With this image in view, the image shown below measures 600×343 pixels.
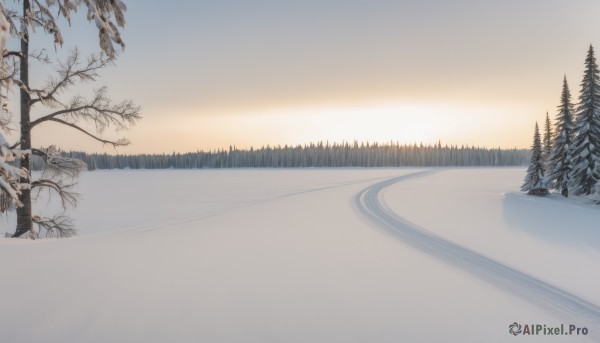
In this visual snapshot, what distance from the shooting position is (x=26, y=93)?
12.8 m

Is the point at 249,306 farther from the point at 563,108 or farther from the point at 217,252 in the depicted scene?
the point at 563,108

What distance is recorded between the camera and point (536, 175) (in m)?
34.8

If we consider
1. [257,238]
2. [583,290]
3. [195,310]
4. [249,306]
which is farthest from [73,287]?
[583,290]

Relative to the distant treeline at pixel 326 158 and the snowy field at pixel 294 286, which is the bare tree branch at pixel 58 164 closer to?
the snowy field at pixel 294 286

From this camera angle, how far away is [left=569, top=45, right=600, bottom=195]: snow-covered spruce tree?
31.6 m

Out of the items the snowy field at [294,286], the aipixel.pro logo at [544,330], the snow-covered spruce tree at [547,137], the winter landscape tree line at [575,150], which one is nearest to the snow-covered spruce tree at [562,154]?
the winter landscape tree line at [575,150]

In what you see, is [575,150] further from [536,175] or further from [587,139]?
[536,175]

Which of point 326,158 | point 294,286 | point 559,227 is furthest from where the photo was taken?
point 326,158

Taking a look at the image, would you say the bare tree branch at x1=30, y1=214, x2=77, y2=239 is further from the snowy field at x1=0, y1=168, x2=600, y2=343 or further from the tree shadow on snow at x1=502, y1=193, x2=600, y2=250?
the tree shadow on snow at x1=502, y1=193, x2=600, y2=250

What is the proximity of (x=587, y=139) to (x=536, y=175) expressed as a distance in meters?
5.12

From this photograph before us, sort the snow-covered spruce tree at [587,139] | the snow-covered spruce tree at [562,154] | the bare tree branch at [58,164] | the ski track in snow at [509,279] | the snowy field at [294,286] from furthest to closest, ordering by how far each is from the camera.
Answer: the snow-covered spruce tree at [562,154] < the snow-covered spruce tree at [587,139] < the bare tree branch at [58,164] < the ski track in snow at [509,279] < the snowy field at [294,286]

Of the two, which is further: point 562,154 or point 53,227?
point 562,154

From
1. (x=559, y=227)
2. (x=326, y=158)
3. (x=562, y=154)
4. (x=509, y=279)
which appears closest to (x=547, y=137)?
(x=562, y=154)

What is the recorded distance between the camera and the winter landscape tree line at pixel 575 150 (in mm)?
31797
